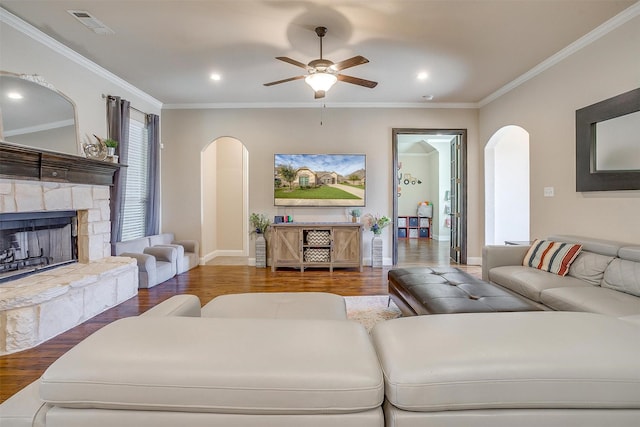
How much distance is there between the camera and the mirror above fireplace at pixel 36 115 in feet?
9.36

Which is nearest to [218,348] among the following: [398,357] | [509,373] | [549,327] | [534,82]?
[398,357]

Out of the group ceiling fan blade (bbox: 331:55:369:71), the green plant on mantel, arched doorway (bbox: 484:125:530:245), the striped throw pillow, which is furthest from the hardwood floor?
ceiling fan blade (bbox: 331:55:369:71)

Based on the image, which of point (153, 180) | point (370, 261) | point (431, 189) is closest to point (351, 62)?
point (370, 261)

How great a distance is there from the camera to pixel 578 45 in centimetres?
338

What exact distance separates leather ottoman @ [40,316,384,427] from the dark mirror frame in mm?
3476

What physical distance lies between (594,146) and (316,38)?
10.5 feet

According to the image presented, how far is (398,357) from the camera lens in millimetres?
941

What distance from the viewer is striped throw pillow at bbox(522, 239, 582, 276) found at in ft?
9.77

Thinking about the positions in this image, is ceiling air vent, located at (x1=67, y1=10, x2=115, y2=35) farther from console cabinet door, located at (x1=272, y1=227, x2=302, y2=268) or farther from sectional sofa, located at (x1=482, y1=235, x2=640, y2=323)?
sectional sofa, located at (x1=482, y1=235, x2=640, y2=323)

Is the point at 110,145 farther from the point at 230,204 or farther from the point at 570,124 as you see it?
the point at 570,124

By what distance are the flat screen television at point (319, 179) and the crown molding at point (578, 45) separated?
8.19 feet

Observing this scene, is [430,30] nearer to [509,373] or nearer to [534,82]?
[534,82]

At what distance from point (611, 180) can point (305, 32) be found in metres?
3.43

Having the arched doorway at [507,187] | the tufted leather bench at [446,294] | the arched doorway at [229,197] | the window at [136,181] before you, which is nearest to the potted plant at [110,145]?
the window at [136,181]
